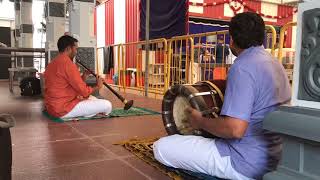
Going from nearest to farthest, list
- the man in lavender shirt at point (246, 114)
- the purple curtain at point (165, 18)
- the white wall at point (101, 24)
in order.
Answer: the man in lavender shirt at point (246, 114) < the purple curtain at point (165, 18) < the white wall at point (101, 24)

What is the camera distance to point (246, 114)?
1691 millimetres

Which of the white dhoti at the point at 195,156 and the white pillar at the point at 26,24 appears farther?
the white pillar at the point at 26,24

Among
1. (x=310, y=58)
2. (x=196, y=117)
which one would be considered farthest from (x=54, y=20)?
(x=310, y=58)

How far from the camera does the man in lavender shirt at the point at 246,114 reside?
1706mm

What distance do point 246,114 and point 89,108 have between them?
297 centimetres

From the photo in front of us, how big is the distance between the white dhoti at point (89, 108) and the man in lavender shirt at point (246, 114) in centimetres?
253

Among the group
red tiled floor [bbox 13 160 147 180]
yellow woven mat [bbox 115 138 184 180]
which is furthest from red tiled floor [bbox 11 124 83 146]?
red tiled floor [bbox 13 160 147 180]

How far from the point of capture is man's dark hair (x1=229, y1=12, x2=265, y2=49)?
178 centimetres

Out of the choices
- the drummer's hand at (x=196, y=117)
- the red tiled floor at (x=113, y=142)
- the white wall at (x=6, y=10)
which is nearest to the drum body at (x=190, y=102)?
the drummer's hand at (x=196, y=117)

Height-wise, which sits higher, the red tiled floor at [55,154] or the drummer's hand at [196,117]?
the drummer's hand at [196,117]

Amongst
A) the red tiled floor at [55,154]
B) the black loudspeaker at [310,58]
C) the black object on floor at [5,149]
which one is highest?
the black loudspeaker at [310,58]

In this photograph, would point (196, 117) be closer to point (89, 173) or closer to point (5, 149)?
point (89, 173)

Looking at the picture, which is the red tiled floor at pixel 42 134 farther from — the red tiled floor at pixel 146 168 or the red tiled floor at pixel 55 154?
the red tiled floor at pixel 146 168

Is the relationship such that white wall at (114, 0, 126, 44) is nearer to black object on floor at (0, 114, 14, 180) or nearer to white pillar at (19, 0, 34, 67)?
white pillar at (19, 0, 34, 67)
